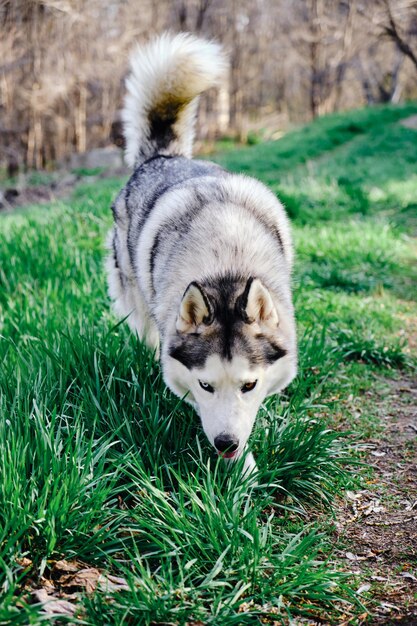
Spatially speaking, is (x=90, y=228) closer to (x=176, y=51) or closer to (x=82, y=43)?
(x=176, y=51)

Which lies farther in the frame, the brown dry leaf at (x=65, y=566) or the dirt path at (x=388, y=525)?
the dirt path at (x=388, y=525)

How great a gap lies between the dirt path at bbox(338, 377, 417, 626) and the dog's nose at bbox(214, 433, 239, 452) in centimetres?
64

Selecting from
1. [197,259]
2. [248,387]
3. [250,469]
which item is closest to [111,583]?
[250,469]

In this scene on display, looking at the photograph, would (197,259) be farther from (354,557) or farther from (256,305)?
(354,557)

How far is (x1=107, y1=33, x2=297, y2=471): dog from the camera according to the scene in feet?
8.46

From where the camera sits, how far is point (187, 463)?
2717 mm

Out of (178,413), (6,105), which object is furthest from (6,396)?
(6,105)

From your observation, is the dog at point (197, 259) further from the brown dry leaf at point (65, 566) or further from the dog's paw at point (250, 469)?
the brown dry leaf at point (65, 566)

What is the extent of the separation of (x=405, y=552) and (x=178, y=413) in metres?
1.16

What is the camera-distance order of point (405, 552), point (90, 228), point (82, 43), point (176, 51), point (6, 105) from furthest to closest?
point (82, 43) → point (6, 105) → point (90, 228) → point (176, 51) → point (405, 552)

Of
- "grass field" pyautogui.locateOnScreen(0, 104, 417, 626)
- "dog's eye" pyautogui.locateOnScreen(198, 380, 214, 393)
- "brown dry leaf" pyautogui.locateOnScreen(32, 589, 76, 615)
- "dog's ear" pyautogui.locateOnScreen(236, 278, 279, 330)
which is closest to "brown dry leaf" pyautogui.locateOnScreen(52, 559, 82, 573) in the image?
"grass field" pyautogui.locateOnScreen(0, 104, 417, 626)

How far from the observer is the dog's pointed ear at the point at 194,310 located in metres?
2.56

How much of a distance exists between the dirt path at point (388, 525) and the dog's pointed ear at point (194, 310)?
1075mm

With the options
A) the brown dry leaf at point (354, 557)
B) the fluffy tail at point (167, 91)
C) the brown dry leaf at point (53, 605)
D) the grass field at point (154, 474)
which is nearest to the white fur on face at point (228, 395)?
the grass field at point (154, 474)
